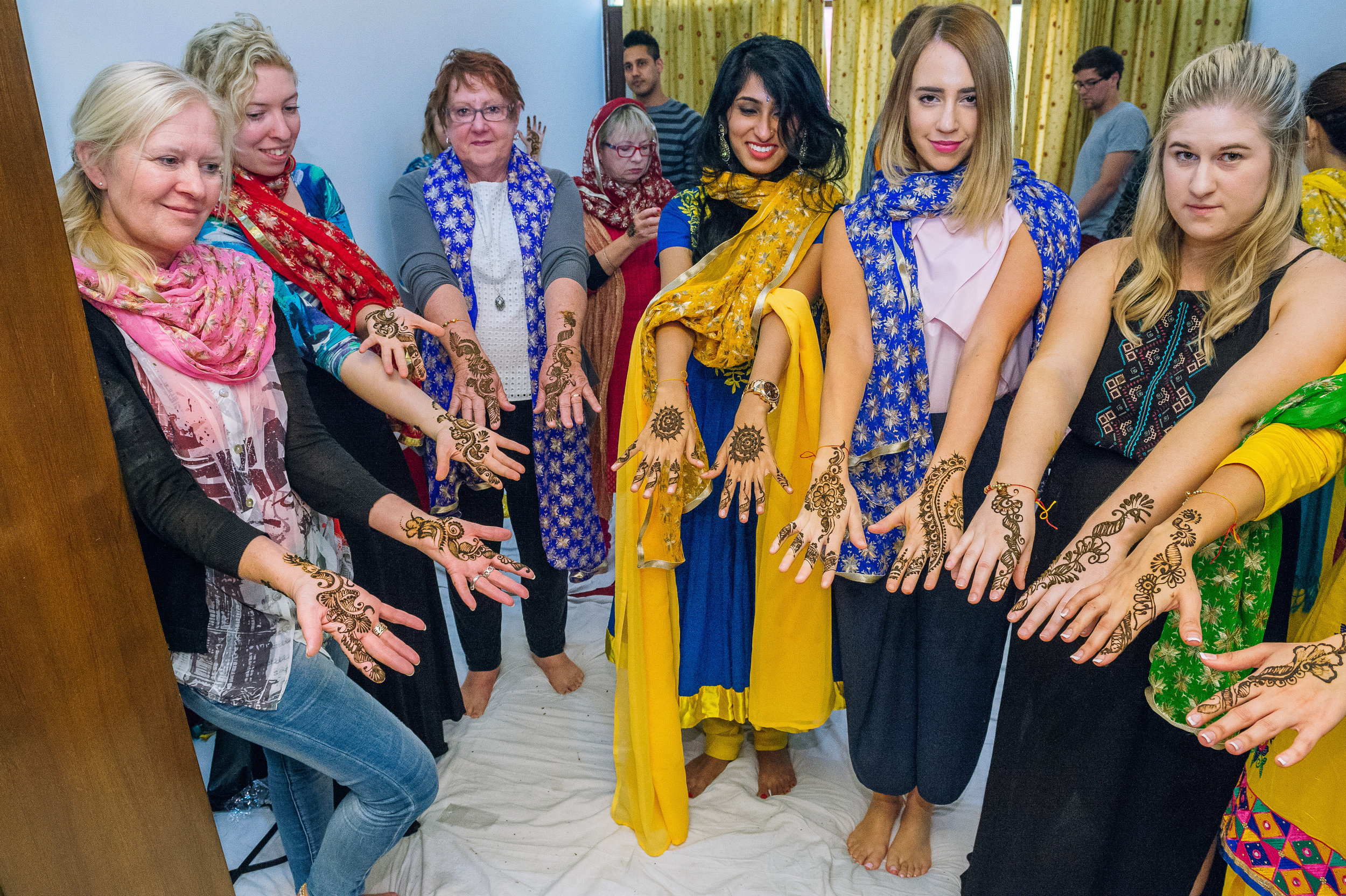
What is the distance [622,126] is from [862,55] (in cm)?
332

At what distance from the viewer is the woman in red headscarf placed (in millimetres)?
2676

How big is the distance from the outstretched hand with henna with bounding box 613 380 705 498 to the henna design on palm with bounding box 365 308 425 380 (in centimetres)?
44

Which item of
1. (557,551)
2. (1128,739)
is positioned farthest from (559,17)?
A: (1128,739)

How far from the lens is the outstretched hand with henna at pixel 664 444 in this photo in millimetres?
1516

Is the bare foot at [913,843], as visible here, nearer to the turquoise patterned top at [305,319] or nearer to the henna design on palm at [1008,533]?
the henna design on palm at [1008,533]

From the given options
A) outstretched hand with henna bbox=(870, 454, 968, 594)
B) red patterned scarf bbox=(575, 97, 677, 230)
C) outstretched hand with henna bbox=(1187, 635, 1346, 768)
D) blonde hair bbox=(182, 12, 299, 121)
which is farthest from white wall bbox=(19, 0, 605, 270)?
outstretched hand with henna bbox=(1187, 635, 1346, 768)

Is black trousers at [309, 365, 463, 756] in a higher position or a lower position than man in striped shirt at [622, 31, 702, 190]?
lower

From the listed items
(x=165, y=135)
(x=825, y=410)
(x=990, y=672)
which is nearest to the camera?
(x=165, y=135)

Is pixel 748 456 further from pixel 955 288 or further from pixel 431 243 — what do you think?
pixel 431 243

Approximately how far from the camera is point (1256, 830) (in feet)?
3.35

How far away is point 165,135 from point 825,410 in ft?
3.55

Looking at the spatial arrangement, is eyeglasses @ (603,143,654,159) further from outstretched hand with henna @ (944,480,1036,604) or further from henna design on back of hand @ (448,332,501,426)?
outstretched hand with henna @ (944,480,1036,604)

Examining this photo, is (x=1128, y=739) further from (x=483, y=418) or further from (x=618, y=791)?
(x=483, y=418)

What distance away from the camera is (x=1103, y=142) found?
391 centimetres
